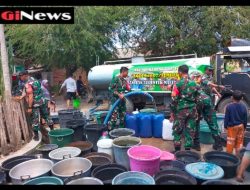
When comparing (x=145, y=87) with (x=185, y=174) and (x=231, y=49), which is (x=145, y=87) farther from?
(x=185, y=174)

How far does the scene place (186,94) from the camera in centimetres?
591

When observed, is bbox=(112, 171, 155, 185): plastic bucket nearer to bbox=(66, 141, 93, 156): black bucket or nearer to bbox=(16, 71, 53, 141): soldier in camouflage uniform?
bbox=(66, 141, 93, 156): black bucket

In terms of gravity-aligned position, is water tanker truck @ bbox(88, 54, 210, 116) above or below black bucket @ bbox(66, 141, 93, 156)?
above

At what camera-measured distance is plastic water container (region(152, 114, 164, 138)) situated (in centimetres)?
739

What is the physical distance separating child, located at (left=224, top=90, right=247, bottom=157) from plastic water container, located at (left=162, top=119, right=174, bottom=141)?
1657 millimetres

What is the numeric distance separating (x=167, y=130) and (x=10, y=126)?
3.77 metres

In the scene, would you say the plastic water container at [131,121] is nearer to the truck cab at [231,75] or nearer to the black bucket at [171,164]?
the black bucket at [171,164]

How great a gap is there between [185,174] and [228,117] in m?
2.05

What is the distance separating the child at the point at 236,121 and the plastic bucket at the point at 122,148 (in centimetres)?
194

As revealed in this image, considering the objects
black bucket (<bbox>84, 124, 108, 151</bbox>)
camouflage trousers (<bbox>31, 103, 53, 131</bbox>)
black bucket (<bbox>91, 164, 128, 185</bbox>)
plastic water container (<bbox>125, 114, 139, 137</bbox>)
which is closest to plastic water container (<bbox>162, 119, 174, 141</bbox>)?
plastic water container (<bbox>125, 114, 139, 137</bbox>)

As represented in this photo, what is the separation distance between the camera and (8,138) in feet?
21.2

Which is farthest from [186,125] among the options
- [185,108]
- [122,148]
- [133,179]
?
[133,179]

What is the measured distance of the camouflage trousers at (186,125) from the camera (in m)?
5.98
